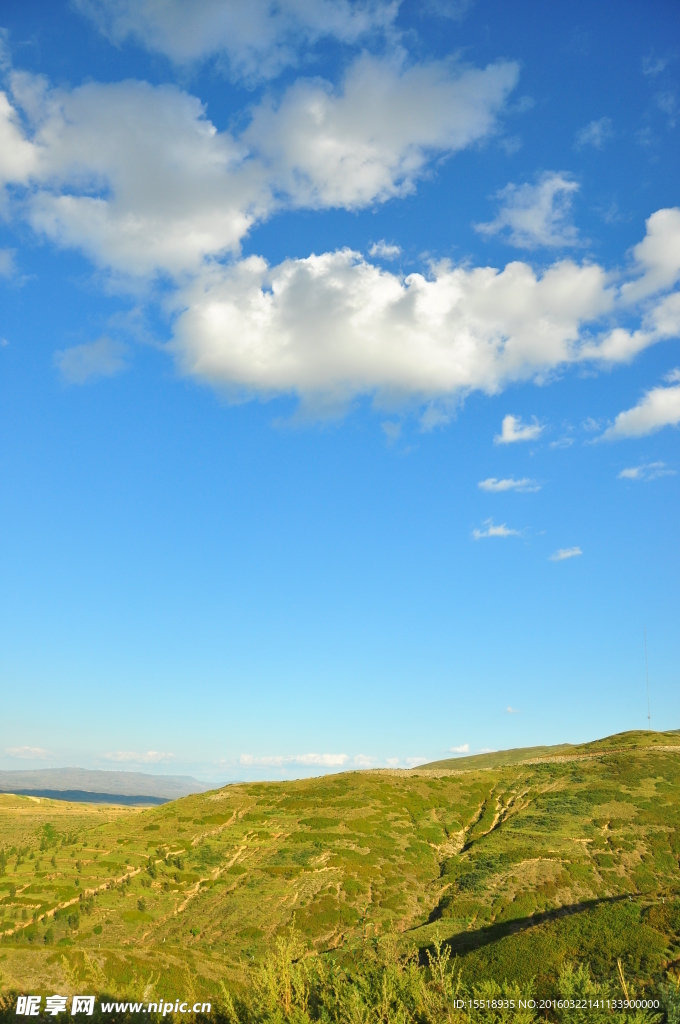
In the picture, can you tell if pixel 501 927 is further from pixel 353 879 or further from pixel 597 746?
pixel 597 746

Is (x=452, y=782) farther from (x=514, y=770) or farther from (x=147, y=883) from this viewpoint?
(x=147, y=883)

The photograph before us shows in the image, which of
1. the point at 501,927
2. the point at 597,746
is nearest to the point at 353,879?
the point at 501,927

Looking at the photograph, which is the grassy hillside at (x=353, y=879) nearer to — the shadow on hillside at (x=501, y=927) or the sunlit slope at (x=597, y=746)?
the shadow on hillside at (x=501, y=927)

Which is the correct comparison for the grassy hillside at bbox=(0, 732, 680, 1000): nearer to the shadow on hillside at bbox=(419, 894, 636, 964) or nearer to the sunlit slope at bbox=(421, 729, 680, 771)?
the shadow on hillside at bbox=(419, 894, 636, 964)

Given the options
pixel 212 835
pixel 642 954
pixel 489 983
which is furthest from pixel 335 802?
pixel 489 983

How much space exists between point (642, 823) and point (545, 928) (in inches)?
1342

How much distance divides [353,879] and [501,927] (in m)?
17.0

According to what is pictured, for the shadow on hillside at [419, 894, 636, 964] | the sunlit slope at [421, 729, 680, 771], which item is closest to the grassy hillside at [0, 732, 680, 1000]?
the shadow on hillside at [419, 894, 636, 964]

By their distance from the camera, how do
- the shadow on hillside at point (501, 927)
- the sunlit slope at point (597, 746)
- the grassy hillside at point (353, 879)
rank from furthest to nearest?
the sunlit slope at point (597, 746), the shadow on hillside at point (501, 927), the grassy hillside at point (353, 879)

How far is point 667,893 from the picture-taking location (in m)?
41.1

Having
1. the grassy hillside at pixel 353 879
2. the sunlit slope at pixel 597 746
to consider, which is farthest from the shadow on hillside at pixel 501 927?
the sunlit slope at pixel 597 746

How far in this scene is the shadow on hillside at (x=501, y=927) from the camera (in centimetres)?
3975

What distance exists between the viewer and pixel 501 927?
44656 millimetres

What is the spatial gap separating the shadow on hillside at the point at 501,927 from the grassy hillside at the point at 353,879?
24 cm
